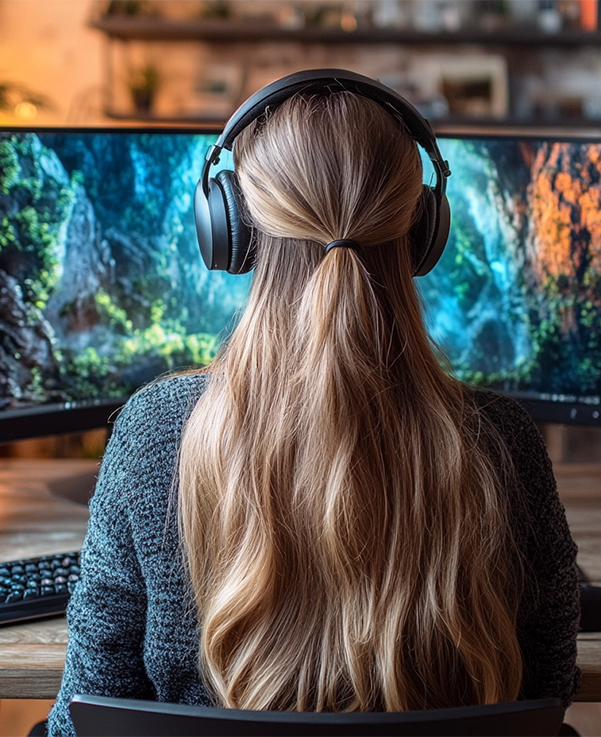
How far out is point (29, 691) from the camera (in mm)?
775

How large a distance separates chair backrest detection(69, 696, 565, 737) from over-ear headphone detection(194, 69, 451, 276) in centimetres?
39

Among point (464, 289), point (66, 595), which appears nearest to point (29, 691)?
point (66, 595)

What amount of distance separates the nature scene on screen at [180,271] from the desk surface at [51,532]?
18 centimetres

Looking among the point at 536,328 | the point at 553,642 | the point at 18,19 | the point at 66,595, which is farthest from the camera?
the point at 18,19

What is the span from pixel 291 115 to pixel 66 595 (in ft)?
1.98

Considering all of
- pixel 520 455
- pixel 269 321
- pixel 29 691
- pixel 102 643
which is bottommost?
pixel 29 691

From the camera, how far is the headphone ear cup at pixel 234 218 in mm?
665

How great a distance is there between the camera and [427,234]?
26.6 inches

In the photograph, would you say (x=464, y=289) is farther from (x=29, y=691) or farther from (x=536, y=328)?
(x=29, y=691)

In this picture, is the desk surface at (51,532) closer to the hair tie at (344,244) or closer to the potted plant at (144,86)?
the hair tie at (344,244)

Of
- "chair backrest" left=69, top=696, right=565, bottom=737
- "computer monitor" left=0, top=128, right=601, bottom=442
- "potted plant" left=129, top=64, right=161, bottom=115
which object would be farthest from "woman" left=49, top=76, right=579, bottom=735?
"potted plant" left=129, top=64, right=161, bottom=115

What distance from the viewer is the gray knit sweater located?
2.04 ft

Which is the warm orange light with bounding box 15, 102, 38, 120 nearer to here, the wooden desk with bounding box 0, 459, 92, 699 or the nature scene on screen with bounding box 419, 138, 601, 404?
the wooden desk with bounding box 0, 459, 92, 699

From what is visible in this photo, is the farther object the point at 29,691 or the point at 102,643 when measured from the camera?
the point at 29,691
